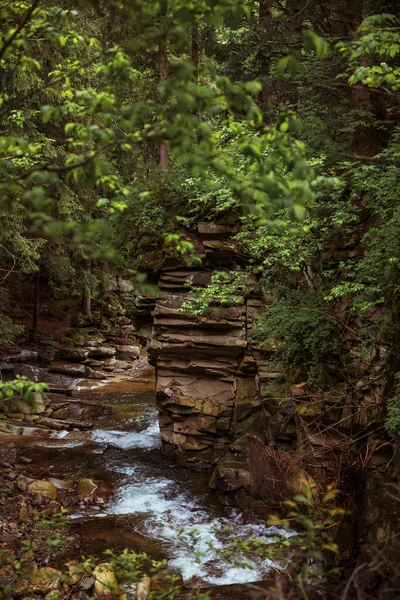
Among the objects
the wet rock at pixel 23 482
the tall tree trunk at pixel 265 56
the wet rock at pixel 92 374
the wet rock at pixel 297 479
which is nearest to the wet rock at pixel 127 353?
the wet rock at pixel 92 374

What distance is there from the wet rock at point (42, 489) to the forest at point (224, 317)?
32 mm

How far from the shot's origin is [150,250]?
554 inches

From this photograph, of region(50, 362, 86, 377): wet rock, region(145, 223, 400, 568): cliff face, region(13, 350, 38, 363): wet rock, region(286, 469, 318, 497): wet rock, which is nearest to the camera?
region(286, 469, 318, 497): wet rock

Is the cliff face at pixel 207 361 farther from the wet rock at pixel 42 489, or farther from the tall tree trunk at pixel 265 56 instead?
the tall tree trunk at pixel 265 56

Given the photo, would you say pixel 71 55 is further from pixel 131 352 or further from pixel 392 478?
pixel 392 478

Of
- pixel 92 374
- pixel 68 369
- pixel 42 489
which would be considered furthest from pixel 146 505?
pixel 92 374

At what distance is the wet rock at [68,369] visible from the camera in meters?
21.8

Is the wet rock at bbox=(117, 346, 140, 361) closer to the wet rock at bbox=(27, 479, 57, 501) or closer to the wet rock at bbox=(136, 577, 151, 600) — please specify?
the wet rock at bbox=(27, 479, 57, 501)

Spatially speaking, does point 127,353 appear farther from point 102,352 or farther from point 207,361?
point 207,361

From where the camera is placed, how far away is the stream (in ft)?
29.3

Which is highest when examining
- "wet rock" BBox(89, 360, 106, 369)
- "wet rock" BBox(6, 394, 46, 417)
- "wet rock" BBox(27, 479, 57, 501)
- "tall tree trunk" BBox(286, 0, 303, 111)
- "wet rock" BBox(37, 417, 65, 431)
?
"tall tree trunk" BBox(286, 0, 303, 111)

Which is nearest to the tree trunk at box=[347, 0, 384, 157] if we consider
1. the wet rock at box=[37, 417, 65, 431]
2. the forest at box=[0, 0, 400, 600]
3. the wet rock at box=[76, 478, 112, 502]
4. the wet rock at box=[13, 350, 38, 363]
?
the forest at box=[0, 0, 400, 600]

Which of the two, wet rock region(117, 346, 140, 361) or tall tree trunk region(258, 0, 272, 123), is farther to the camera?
wet rock region(117, 346, 140, 361)

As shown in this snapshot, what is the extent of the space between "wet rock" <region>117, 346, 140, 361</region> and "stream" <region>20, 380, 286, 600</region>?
354 inches
